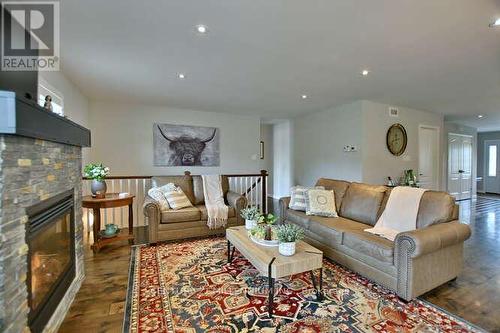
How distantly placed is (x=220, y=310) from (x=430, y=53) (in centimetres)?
344

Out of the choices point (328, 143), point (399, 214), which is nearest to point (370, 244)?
point (399, 214)

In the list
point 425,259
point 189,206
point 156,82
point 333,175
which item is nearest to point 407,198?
point 425,259

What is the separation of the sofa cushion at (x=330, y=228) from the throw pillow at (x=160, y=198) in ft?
7.28

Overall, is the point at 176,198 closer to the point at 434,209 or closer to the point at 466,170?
the point at 434,209

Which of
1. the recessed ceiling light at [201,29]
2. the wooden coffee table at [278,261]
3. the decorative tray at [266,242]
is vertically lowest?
the wooden coffee table at [278,261]

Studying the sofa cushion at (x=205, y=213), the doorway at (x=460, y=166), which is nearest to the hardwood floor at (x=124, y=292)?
the sofa cushion at (x=205, y=213)

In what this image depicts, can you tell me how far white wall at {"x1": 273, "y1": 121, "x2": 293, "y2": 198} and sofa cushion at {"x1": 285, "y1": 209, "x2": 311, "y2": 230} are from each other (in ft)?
11.6

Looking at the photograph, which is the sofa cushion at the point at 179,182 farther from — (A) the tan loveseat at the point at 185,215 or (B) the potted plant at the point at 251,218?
(B) the potted plant at the point at 251,218

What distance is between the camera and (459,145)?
7816mm

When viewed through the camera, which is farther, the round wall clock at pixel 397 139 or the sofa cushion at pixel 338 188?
the round wall clock at pixel 397 139

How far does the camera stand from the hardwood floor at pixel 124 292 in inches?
73.0

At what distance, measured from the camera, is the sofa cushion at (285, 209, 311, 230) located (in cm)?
327

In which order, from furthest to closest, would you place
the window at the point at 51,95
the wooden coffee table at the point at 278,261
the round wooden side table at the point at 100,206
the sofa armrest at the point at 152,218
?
the sofa armrest at the point at 152,218 → the round wooden side table at the point at 100,206 → the window at the point at 51,95 → the wooden coffee table at the point at 278,261

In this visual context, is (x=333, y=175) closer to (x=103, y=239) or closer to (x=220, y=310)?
(x=220, y=310)
